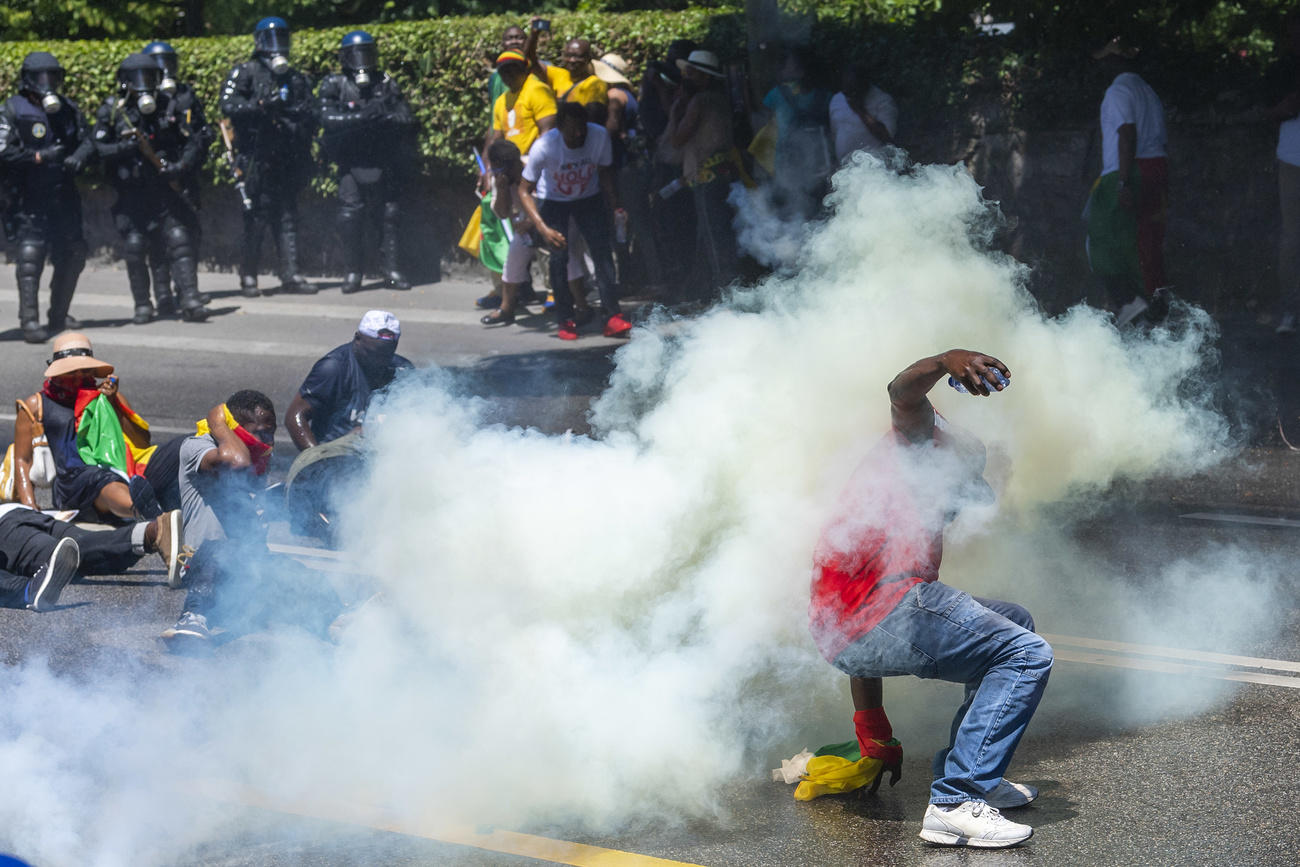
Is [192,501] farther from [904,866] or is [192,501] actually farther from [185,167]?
[185,167]

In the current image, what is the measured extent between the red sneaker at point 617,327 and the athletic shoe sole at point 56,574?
548 centimetres

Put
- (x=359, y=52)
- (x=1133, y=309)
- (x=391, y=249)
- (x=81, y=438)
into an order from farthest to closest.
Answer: (x=391, y=249) < (x=359, y=52) < (x=1133, y=309) < (x=81, y=438)

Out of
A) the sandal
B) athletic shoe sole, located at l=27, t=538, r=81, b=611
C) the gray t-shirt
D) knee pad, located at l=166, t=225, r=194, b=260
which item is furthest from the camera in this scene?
knee pad, located at l=166, t=225, r=194, b=260

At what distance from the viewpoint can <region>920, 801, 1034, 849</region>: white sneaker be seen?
3.89 meters

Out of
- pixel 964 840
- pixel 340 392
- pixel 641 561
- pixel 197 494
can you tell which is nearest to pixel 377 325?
pixel 340 392

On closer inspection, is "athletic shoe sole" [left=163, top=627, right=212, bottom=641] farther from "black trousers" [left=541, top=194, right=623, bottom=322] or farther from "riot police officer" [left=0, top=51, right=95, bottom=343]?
"riot police officer" [left=0, top=51, right=95, bottom=343]

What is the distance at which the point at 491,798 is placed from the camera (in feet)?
13.6

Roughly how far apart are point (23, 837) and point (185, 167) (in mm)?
9066

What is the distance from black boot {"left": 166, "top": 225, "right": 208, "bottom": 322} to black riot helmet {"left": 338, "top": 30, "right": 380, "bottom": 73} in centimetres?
209

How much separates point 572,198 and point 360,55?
9.72 feet

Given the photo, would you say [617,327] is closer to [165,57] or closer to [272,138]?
[272,138]

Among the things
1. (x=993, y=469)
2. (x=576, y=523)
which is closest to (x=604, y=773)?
(x=576, y=523)

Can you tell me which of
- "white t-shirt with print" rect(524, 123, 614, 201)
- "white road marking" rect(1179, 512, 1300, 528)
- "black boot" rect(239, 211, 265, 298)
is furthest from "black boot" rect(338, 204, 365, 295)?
"white road marking" rect(1179, 512, 1300, 528)

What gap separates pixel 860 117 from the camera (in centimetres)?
1108
